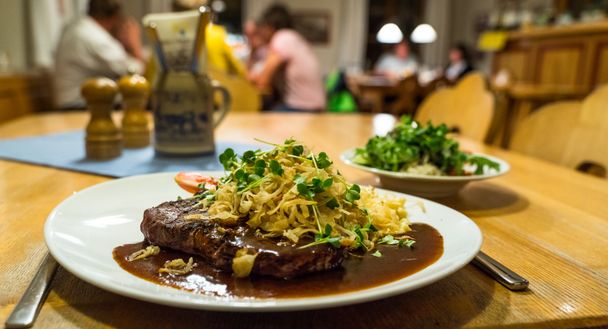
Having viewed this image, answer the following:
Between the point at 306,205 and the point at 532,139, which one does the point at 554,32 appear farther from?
the point at 306,205

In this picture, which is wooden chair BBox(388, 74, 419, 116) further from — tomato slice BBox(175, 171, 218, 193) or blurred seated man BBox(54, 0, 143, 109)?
tomato slice BBox(175, 171, 218, 193)

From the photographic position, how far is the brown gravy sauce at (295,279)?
0.57 m

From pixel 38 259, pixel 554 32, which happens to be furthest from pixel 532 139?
pixel 554 32

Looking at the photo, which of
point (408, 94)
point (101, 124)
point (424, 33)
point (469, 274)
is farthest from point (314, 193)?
point (424, 33)

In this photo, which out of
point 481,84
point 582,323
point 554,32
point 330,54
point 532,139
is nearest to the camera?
point 582,323

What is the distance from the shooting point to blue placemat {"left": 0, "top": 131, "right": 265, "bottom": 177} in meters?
1.31

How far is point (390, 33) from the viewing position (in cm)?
1031

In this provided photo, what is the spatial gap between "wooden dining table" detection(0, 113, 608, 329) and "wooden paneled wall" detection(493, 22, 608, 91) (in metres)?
4.29

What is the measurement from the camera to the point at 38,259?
722 millimetres

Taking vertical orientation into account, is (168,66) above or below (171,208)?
above

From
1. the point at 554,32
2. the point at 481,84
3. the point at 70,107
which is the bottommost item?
the point at 70,107

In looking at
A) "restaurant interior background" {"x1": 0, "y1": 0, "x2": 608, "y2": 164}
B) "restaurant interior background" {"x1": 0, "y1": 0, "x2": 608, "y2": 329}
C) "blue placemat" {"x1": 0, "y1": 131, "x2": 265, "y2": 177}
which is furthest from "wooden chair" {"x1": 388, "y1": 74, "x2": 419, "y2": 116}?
"blue placemat" {"x1": 0, "y1": 131, "x2": 265, "y2": 177}

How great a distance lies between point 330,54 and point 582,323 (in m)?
10.3

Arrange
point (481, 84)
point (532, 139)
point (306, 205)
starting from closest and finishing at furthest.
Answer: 1. point (306, 205)
2. point (532, 139)
3. point (481, 84)
